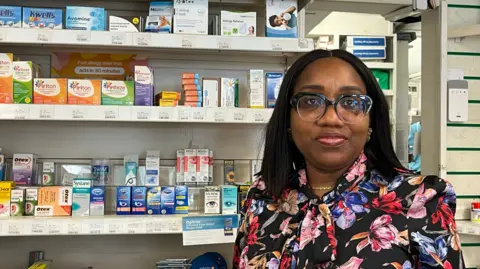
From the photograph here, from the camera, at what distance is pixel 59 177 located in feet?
7.77

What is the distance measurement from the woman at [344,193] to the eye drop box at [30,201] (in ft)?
4.29

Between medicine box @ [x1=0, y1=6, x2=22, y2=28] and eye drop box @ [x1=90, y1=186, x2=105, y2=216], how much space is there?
0.87 m

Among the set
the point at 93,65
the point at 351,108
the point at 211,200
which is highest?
the point at 93,65

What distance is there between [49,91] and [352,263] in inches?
66.0

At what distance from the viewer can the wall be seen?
2.69 m

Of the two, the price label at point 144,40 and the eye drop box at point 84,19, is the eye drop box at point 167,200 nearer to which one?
the price label at point 144,40

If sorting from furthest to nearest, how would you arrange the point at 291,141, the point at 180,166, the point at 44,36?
the point at 180,166 < the point at 44,36 < the point at 291,141

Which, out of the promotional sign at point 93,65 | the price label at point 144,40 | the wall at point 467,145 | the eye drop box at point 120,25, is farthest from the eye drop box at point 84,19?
the wall at point 467,145

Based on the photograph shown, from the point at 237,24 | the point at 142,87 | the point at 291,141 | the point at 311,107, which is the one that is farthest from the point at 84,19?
the point at 311,107

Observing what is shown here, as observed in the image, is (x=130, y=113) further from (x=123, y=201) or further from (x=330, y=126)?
(x=330, y=126)

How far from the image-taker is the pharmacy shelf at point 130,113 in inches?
79.0

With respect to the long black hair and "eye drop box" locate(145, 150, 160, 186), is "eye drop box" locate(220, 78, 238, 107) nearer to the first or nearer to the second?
"eye drop box" locate(145, 150, 160, 186)

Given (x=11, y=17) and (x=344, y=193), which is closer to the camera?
(x=344, y=193)

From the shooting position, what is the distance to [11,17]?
2.06 m
